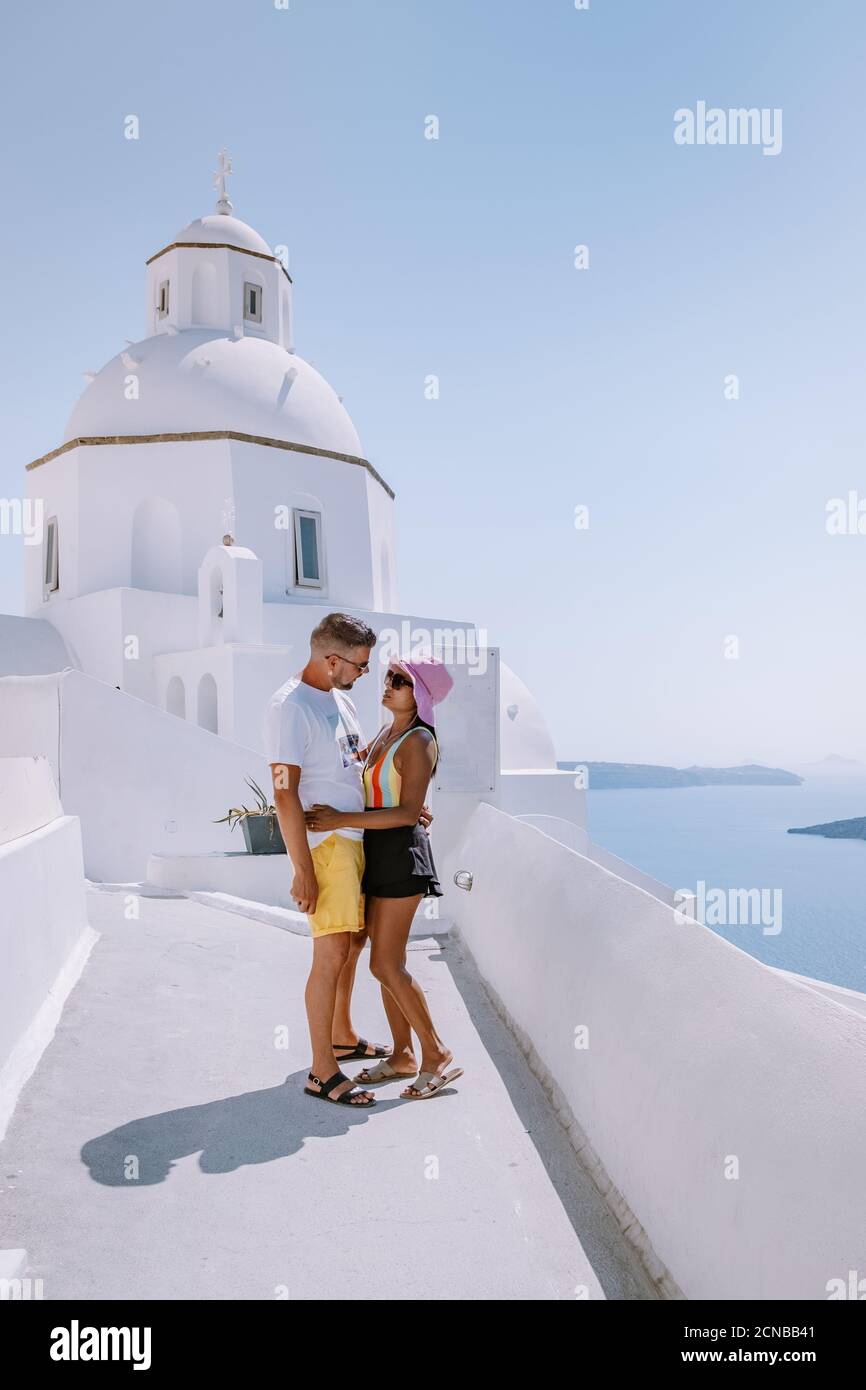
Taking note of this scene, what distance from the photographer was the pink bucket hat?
398 centimetres

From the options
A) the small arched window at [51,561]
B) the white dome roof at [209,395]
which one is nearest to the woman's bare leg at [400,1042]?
the white dome roof at [209,395]

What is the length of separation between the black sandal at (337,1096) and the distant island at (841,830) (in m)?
61.9

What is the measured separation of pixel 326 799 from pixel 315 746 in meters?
0.20

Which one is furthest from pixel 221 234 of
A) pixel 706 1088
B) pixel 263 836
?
pixel 706 1088

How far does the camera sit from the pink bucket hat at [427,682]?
13.0 feet

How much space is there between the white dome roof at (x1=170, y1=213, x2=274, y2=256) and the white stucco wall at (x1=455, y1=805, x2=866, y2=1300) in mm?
21300

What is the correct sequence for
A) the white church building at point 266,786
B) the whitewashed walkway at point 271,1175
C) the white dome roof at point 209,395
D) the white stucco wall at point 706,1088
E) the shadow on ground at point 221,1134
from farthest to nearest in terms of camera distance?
the white dome roof at point 209,395
the shadow on ground at point 221,1134
the whitewashed walkway at point 271,1175
the white church building at point 266,786
the white stucco wall at point 706,1088

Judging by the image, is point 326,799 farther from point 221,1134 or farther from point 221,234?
point 221,234

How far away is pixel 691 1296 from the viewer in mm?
2408

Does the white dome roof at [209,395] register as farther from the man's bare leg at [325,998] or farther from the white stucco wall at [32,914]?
the man's bare leg at [325,998]

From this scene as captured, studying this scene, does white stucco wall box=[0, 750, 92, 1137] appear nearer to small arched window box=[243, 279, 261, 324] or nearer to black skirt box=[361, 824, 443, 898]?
black skirt box=[361, 824, 443, 898]

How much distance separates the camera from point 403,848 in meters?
3.96

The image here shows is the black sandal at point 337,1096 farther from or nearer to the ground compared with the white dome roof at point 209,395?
nearer to the ground

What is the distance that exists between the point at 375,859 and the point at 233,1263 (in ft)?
5.12
